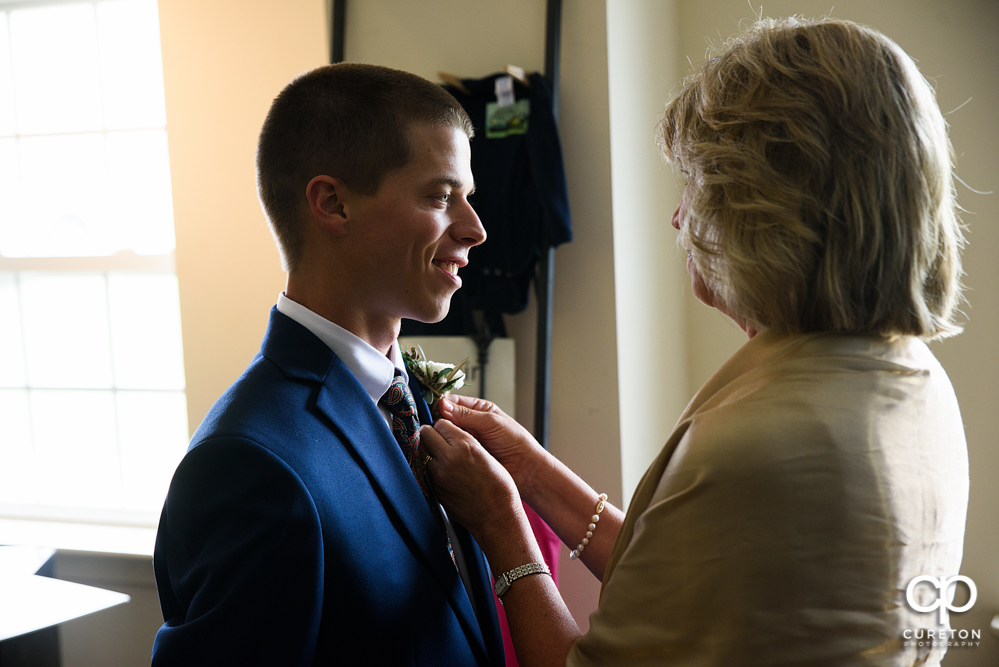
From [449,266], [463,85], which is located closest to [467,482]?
[449,266]

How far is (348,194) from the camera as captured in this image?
123 cm

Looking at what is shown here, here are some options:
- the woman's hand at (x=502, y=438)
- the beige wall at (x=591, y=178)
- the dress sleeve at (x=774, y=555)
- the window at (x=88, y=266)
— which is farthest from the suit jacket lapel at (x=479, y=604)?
the window at (x=88, y=266)

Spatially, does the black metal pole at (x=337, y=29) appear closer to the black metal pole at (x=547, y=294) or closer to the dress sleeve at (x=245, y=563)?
the black metal pole at (x=547, y=294)

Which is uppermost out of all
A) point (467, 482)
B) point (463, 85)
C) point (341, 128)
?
point (463, 85)

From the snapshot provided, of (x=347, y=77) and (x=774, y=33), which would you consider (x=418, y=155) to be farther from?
(x=774, y=33)

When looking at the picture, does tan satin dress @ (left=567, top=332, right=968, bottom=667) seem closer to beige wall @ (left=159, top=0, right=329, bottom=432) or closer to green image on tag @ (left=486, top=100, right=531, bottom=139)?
green image on tag @ (left=486, top=100, right=531, bottom=139)

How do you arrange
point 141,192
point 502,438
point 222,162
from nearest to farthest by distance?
point 502,438 → point 222,162 → point 141,192

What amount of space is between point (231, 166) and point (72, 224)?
97 centimetres

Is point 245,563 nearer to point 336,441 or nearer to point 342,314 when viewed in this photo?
point 336,441

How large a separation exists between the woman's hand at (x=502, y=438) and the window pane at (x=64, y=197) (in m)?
2.43

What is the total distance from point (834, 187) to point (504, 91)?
5.67ft

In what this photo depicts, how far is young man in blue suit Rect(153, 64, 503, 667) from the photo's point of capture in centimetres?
95

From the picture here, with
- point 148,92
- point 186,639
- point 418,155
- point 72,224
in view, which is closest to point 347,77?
point 418,155

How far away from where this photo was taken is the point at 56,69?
335 centimetres
